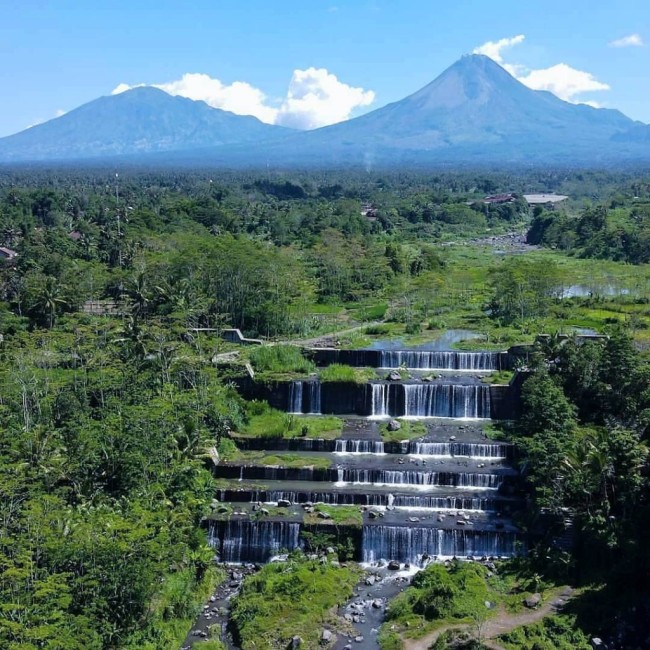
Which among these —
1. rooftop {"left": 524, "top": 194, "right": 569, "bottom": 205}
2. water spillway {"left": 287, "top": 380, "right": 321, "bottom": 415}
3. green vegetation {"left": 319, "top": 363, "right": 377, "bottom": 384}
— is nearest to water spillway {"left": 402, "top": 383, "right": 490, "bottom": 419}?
green vegetation {"left": 319, "top": 363, "right": 377, "bottom": 384}

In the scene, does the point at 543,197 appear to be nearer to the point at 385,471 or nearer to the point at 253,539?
the point at 385,471

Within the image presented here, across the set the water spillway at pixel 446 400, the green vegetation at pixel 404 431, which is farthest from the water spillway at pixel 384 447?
the water spillway at pixel 446 400

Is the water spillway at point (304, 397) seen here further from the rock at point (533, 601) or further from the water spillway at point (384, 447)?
the rock at point (533, 601)

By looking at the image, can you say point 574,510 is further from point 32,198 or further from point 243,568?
point 32,198

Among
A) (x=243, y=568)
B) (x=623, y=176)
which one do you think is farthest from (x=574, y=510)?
(x=623, y=176)

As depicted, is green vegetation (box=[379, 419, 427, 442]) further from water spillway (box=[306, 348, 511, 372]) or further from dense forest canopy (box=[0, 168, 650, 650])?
water spillway (box=[306, 348, 511, 372])

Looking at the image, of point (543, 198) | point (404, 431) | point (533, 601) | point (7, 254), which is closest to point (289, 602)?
point (533, 601)
